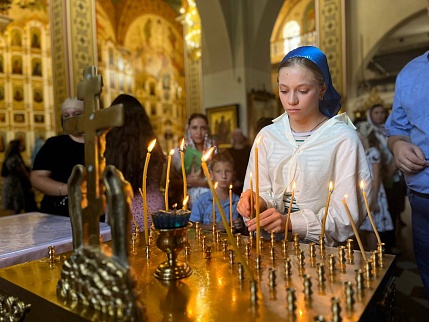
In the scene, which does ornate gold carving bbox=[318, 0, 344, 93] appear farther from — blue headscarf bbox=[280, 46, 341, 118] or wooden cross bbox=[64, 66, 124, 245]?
wooden cross bbox=[64, 66, 124, 245]

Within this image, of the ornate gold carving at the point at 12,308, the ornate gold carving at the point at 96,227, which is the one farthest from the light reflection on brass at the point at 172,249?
the ornate gold carving at the point at 12,308

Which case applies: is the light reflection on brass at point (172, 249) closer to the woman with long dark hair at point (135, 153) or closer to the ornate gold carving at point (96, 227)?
the ornate gold carving at point (96, 227)

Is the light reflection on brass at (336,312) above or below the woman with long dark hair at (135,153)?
below

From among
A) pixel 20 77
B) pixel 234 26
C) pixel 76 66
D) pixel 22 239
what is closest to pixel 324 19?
pixel 234 26

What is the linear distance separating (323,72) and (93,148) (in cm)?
105

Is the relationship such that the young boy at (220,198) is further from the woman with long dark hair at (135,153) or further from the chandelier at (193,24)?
the chandelier at (193,24)

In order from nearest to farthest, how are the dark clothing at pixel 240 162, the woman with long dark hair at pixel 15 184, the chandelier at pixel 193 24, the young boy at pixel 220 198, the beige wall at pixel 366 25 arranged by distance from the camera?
the young boy at pixel 220 198, the dark clothing at pixel 240 162, the beige wall at pixel 366 25, the woman with long dark hair at pixel 15 184, the chandelier at pixel 193 24

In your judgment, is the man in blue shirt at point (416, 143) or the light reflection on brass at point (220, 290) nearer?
the light reflection on brass at point (220, 290)

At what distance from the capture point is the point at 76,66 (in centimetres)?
723

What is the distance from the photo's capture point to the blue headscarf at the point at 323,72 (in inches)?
59.5

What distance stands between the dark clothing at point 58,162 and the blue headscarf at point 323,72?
1.77 m

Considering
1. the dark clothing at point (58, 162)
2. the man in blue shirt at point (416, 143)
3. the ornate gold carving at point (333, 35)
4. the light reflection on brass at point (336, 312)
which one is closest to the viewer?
the light reflection on brass at point (336, 312)

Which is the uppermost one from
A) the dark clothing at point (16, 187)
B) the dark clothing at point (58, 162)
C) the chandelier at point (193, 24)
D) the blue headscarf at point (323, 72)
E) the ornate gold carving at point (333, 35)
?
the chandelier at point (193, 24)

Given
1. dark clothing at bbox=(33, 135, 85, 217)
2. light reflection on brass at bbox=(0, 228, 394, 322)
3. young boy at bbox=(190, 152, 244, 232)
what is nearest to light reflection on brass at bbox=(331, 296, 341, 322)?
light reflection on brass at bbox=(0, 228, 394, 322)
